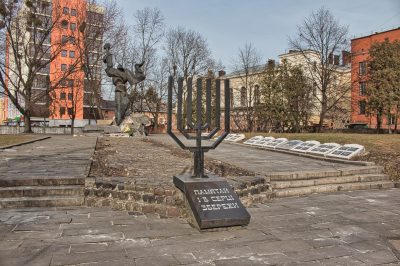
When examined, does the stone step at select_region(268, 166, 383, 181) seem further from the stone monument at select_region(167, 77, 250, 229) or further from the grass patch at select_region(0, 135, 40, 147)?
the grass patch at select_region(0, 135, 40, 147)

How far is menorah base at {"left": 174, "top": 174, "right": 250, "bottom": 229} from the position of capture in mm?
4586

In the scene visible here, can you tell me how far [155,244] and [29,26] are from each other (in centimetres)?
3068

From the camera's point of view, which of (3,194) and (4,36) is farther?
(4,36)

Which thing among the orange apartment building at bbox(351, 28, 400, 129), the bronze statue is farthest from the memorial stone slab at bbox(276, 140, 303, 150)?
the orange apartment building at bbox(351, 28, 400, 129)

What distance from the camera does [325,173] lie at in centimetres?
852

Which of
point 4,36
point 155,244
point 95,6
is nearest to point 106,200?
point 155,244

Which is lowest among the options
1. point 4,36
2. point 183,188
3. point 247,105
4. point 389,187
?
point 389,187

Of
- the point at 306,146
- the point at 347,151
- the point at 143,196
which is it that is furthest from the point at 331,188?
the point at 306,146

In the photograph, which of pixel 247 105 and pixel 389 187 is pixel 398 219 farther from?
pixel 247 105

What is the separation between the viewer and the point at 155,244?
4012 millimetres

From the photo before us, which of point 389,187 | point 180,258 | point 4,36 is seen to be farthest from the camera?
point 4,36

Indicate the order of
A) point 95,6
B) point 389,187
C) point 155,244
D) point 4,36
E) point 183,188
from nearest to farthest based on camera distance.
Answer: point 155,244 → point 183,188 → point 389,187 → point 4,36 → point 95,6

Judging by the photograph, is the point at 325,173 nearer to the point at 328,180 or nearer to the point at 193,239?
the point at 328,180

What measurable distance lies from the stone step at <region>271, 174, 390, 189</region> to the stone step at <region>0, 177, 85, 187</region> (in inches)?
159
